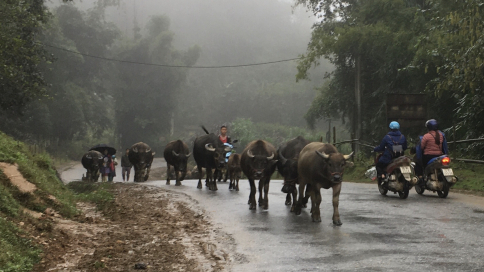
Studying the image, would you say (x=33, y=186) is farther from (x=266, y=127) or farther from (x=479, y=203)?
(x=266, y=127)

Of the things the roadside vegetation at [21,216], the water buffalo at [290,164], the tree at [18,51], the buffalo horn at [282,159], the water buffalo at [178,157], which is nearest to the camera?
the roadside vegetation at [21,216]

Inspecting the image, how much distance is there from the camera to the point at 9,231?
7.75m

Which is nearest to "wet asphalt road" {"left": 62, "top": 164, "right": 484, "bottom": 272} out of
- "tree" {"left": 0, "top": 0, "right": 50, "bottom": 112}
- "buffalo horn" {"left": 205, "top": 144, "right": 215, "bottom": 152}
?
"buffalo horn" {"left": 205, "top": 144, "right": 215, "bottom": 152}

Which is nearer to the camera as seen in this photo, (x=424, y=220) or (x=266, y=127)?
(x=424, y=220)

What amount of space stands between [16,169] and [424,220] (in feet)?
27.0

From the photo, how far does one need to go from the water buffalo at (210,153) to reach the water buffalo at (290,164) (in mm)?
5222

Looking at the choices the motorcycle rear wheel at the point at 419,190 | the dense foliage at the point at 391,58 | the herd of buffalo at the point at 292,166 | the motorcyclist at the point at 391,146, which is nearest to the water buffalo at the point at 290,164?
the herd of buffalo at the point at 292,166

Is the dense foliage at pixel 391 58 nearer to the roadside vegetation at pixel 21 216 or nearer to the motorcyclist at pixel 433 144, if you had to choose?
the motorcyclist at pixel 433 144

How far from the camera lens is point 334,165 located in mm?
10227

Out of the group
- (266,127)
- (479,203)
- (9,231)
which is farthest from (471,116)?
(266,127)

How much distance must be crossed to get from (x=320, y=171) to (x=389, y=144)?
4.05 meters

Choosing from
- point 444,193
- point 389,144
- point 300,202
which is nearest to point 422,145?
point 389,144

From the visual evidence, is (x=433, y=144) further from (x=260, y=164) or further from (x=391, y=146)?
(x=260, y=164)

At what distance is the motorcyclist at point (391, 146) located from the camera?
13.9 meters
